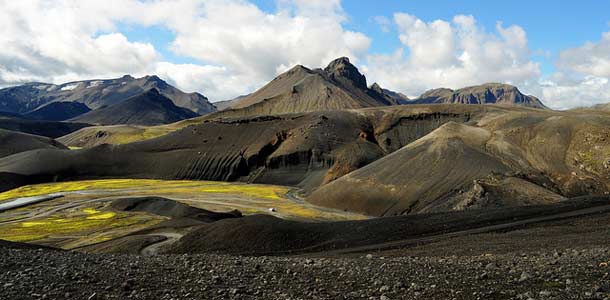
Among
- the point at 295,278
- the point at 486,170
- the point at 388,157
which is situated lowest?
the point at 295,278

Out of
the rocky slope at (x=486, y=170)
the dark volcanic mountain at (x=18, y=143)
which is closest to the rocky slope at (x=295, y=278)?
the rocky slope at (x=486, y=170)

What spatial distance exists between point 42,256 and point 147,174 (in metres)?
118

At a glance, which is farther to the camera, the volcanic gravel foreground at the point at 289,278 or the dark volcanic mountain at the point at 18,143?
the dark volcanic mountain at the point at 18,143

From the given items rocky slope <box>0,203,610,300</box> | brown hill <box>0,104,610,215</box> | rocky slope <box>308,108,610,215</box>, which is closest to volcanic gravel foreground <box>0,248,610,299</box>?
rocky slope <box>0,203,610,300</box>

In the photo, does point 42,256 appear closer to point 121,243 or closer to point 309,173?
point 121,243

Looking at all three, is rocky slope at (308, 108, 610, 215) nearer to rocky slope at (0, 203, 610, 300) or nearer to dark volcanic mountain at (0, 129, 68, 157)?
rocky slope at (0, 203, 610, 300)

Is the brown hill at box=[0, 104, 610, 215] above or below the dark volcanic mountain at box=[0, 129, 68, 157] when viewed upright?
below

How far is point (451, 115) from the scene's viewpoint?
13350 centimetres

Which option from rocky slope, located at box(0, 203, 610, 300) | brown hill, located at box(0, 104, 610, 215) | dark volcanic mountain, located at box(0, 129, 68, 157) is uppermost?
dark volcanic mountain, located at box(0, 129, 68, 157)

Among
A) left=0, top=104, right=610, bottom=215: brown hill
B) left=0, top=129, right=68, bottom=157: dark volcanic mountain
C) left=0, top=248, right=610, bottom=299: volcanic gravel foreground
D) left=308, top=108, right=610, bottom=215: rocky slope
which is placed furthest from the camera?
left=0, top=129, right=68, bottom=157: dark volcanic mountain

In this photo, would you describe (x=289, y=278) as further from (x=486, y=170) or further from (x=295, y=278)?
(x=486, y=170)

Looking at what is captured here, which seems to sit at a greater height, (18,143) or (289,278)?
(18,143)

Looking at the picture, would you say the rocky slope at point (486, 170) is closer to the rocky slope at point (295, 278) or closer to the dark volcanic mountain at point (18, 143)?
the rocky slope at point (295, 278)

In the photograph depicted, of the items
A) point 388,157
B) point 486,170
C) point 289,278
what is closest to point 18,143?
point 388,157
